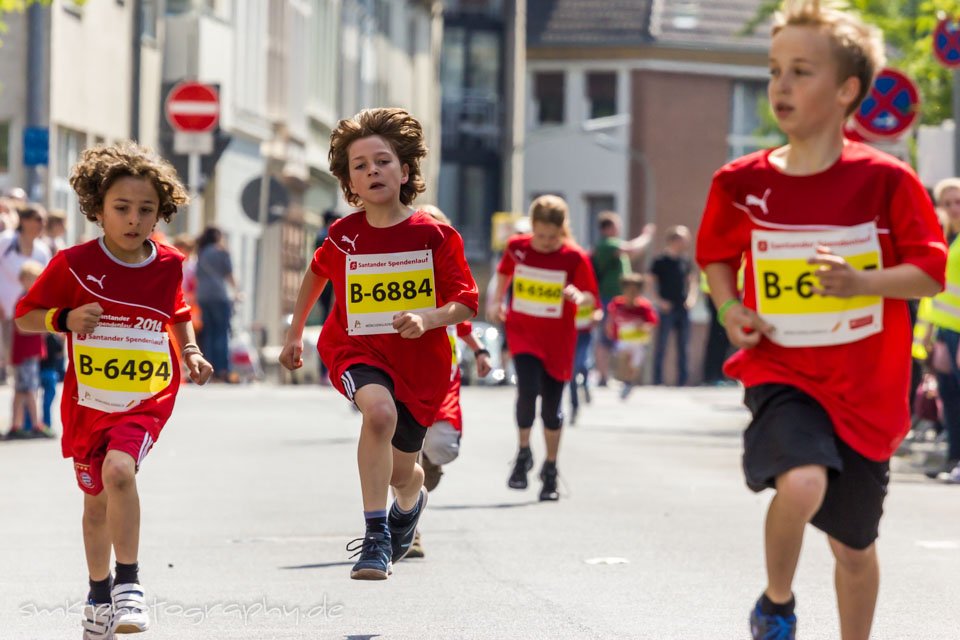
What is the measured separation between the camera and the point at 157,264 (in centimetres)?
743

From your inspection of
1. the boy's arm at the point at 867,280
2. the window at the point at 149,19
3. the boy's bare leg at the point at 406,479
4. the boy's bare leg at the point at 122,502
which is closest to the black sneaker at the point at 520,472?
the boy's bare leg at the point at 406,479

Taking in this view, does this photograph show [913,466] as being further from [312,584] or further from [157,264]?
[157,264]

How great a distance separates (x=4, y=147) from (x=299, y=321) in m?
22.4

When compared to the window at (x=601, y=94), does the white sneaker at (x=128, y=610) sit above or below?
below

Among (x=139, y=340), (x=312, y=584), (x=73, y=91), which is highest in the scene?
(x=73, y=91)

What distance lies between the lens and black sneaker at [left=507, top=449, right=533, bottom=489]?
13438mm

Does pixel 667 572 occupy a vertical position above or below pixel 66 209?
below

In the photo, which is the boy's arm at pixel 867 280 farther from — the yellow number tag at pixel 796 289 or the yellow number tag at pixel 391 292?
the yellow number tag at pixel 391 292

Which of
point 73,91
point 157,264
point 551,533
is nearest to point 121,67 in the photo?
point 73,91

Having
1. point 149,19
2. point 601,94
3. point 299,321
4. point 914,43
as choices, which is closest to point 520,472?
point 299,321

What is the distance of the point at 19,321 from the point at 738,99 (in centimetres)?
6162

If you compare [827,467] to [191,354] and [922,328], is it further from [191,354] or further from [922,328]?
[922,328]

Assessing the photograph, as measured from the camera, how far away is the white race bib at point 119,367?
7.28 metres

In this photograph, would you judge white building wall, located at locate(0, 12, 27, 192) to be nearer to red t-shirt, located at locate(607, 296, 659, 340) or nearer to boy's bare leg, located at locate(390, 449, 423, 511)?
red t-shirt, located at locate(607, 296, 659, 340)
